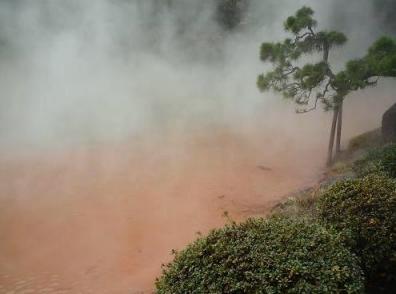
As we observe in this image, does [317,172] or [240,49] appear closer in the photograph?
[317,172]

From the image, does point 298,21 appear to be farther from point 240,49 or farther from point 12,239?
point 240,49

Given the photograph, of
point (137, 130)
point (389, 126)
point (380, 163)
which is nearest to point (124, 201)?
point (137, 130)

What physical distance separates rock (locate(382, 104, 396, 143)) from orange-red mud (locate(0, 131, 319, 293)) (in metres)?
1.67

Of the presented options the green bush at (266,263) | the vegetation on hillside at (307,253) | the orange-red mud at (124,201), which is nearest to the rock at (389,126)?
the orange-red mud at (124,201)

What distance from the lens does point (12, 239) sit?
6953 millimetres

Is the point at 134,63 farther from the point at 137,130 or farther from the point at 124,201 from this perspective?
the point at 124,201

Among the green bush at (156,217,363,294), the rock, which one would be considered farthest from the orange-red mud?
the green bush at (156,217,363,294)

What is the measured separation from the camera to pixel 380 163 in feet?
20.1

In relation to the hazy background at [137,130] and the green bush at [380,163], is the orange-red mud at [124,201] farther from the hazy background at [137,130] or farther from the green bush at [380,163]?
the green bush at [380,163]

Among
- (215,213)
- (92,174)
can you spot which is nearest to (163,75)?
(92,174)

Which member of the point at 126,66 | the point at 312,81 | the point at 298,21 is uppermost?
the point at 126,66

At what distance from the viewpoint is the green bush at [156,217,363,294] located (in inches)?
113

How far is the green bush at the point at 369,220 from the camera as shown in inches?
142

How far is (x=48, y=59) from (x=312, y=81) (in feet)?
31.7
